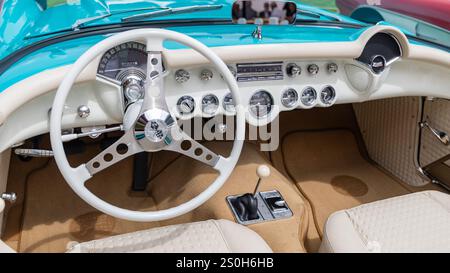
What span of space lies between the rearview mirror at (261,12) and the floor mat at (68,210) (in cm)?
115

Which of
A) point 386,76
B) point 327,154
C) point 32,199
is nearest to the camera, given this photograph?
point 386,76

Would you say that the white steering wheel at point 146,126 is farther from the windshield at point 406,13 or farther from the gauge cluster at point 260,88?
the windshield at point 406,13

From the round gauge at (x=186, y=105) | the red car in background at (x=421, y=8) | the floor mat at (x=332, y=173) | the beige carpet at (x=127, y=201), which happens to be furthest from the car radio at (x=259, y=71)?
the red car in background at (x=421, y=8)

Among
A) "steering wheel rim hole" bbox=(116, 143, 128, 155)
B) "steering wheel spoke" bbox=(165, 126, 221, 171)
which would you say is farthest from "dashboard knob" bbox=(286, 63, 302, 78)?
"steering wheel rim hole" bbox=(116, 143, 128, 155)

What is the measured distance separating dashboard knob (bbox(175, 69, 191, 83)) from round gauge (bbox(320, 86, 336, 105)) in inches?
25.0

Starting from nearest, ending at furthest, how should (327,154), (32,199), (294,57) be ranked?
(294,57), (32,199), (327,154)

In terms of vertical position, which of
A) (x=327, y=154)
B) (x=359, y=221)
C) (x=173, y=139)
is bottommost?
(x=327, y=154)

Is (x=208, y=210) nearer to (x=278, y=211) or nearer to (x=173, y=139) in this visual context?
(x=278, y=211)

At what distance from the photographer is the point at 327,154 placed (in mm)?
2941

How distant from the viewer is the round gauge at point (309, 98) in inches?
78.8

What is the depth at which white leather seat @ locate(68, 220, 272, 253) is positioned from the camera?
158 cm

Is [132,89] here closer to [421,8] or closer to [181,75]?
[181,75]

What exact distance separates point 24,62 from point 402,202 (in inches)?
61.7
